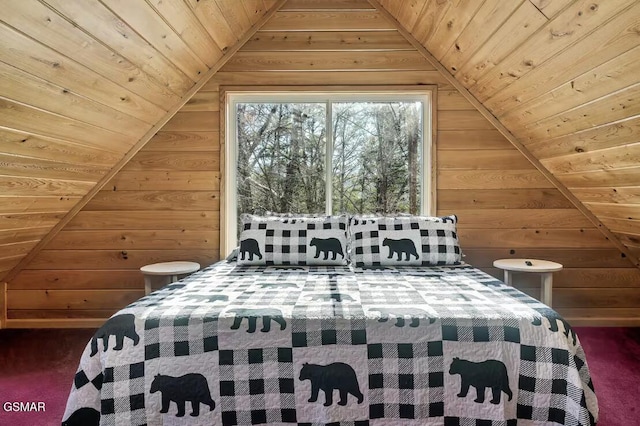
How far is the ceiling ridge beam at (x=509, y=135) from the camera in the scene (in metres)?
2.45

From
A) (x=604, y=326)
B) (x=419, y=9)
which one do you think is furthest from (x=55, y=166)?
(x=604, y=326)

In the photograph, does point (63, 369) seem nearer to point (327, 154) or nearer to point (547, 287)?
point (327, 154)

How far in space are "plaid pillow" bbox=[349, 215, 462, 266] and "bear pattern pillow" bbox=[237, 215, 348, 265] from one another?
0.11 m

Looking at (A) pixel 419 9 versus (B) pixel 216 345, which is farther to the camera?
(A) pixel 419 9

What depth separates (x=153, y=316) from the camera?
1145 mm

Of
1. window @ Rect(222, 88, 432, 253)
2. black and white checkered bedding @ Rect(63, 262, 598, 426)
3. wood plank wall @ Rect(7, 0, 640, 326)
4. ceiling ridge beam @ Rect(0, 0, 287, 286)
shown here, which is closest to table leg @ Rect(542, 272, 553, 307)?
wood plank wall @ Rect(7, 0, 640, 326)

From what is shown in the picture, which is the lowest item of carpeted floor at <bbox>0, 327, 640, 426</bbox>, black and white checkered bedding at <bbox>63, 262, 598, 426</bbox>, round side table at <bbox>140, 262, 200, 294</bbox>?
carpeted floor at <bbox>0, 327, 640, 426</bbox>

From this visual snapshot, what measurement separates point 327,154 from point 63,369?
2.08 m

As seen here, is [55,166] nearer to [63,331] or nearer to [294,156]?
[63,331]

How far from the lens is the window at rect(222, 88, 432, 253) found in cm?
265

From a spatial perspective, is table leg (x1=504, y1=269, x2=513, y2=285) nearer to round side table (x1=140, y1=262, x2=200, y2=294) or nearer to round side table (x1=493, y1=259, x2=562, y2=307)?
round side table (x1=493, y1=259, x2=562, y2=307)

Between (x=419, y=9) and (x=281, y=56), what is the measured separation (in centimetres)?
97

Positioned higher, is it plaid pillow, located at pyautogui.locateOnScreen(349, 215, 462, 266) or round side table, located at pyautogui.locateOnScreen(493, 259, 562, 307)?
plaid pillow, located at pyautogui.locateOnScreen(349, 215, 462, 266)

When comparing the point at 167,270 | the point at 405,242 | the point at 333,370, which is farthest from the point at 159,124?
the point at 333,370
